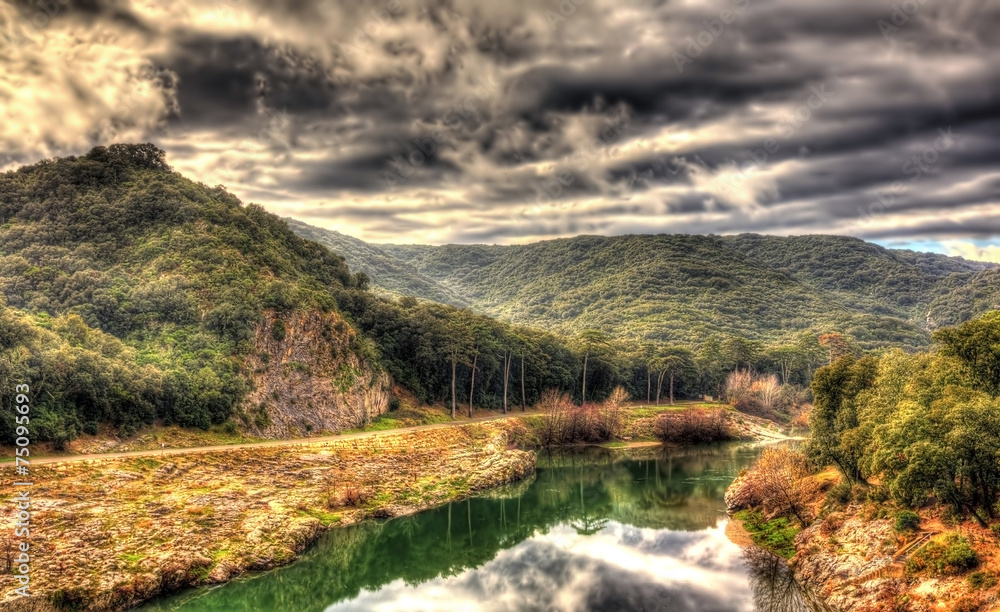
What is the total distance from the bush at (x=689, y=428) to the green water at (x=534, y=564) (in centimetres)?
3420

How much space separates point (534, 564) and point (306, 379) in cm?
3826

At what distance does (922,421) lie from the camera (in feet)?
108

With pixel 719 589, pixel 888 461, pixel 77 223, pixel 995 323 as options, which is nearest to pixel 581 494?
pixel 719 589

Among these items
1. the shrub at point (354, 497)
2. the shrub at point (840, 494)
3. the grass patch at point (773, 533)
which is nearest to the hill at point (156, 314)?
the shrub at point (354, 497)

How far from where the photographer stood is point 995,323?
37031 mm

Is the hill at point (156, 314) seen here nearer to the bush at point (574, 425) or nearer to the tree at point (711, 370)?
the bush at point (574, 425)

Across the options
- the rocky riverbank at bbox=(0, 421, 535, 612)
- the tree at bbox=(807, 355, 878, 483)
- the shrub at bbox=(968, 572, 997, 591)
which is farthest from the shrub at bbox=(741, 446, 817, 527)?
the rocky riverbank at bbox=(0, 421, 535, 612)

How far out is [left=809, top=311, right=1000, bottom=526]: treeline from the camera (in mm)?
30297

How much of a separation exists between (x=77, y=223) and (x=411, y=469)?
2190 inches

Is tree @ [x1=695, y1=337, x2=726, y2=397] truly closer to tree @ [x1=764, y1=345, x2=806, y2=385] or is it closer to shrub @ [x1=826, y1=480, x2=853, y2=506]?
tree @ [x1=764, y1=345, x2=806, y2=385]

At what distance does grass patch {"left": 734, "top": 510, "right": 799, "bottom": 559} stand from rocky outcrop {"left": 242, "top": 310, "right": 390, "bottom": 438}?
45121mm

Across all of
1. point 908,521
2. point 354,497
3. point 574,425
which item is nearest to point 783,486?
point 908,521

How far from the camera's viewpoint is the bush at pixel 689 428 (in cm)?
9794

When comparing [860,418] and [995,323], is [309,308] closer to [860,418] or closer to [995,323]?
[860,418]
